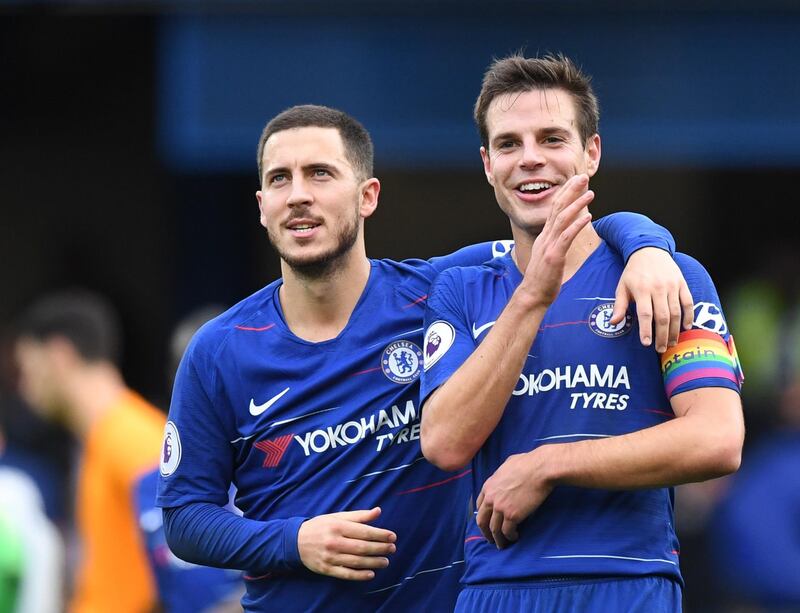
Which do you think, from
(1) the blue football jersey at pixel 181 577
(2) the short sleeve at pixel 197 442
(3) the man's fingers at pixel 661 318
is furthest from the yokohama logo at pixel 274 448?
(1) the blue football jersey at pixel 181 577

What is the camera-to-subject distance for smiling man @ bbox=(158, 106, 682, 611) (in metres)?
A: 4.05

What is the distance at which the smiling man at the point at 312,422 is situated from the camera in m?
4.05

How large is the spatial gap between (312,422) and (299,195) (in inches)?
24.7

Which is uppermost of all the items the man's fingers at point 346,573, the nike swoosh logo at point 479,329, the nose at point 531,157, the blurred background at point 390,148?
the blurred background at point 390,148

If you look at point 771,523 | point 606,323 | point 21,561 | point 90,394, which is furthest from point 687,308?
point 771,523

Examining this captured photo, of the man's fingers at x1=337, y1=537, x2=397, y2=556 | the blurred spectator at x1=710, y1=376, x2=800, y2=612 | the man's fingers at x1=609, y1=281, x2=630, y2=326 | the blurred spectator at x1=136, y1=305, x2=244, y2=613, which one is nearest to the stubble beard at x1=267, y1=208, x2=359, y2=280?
the man's fingers at x1=337, y1=537, x2=397, y2=556

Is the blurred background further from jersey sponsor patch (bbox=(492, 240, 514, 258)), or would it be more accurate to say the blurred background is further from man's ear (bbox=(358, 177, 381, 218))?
man's ear (bbox=(358, 177, 381, 218))

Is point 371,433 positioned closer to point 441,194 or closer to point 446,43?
point 446,43

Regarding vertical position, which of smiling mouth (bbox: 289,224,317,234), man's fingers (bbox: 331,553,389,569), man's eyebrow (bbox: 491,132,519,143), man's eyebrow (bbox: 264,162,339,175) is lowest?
man's fingers (bbox: 331,553,389,569)

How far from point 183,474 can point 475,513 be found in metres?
0.91

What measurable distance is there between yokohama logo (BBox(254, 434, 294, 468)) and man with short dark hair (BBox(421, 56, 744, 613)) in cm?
58

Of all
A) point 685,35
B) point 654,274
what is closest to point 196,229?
point 685,35

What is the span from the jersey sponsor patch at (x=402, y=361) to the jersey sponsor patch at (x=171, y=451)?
61 centimetres

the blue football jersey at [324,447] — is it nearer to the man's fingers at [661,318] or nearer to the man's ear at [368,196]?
the man's ear at [368,196]
